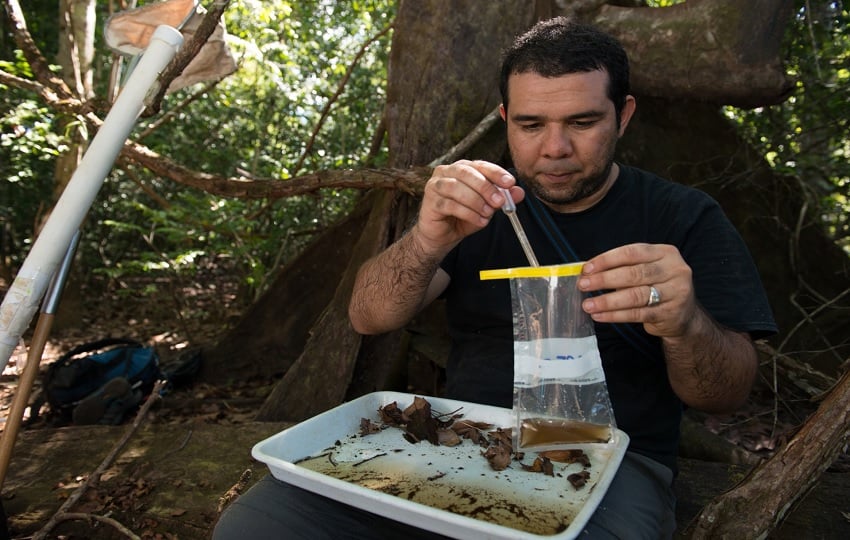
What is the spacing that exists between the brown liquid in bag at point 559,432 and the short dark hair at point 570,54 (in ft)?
3.54

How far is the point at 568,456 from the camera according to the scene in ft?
5.29

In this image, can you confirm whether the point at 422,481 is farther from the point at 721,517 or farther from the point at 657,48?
the point at 657,48

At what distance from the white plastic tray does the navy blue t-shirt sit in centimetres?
32

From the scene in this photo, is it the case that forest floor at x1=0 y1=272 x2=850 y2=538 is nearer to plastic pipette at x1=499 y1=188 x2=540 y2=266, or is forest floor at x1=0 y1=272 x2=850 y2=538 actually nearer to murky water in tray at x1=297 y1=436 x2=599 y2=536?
murky water in tray at x1=297 y1=436 x2=599 y2=536

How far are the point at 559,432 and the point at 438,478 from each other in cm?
35

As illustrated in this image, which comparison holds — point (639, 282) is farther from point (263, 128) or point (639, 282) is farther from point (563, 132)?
point (263, 128)

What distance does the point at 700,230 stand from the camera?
1.99 metres

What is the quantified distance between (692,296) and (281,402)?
87.5 inches

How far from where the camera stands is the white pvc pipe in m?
1.45

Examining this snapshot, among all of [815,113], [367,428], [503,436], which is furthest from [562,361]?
[815,113]

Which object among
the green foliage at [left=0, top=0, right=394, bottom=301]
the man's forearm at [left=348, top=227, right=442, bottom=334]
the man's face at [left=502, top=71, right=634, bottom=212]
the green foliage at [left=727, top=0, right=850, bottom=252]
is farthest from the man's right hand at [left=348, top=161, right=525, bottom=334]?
the green foliage at [left=0, top=0, right=394, bottom=301]

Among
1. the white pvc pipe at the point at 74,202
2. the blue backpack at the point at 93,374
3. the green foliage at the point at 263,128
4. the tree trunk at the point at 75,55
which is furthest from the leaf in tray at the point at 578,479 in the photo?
the tree trunk at the point at 75,55

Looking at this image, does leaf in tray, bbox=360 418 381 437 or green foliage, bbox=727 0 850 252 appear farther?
green foliage, bbox=727 0 850 252

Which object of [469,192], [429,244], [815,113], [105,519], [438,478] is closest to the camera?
[438,478]
